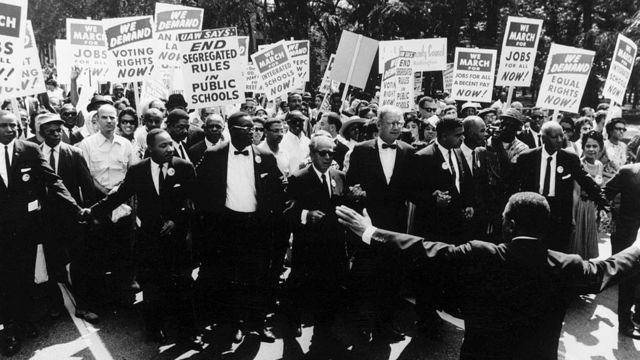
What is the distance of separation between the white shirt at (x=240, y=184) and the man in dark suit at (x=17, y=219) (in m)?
1.50

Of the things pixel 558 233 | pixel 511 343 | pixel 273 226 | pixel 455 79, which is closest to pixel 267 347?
pixel 273 226

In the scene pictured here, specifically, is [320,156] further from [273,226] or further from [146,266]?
[146,266]

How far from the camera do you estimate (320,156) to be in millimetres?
5355

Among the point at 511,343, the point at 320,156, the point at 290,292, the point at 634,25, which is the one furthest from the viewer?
the point at 634,25

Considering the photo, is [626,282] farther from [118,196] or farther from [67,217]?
[67,217]

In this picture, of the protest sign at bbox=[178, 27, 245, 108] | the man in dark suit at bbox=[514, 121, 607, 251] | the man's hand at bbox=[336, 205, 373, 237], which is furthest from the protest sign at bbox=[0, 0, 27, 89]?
the man in dark suit at bbox=[514, 121, 607, 251]

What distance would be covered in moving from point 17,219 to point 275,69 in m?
6.00

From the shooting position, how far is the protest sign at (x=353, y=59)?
10.8m

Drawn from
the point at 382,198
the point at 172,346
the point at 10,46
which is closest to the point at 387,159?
the point at 382,198

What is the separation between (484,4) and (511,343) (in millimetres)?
27759

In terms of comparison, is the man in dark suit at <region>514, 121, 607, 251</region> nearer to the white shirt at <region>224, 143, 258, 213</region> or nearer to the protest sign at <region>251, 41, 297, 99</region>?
the white shirt at <region>224, 143, 258, 213</region>

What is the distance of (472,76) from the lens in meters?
11.2

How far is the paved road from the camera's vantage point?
5.32 meters

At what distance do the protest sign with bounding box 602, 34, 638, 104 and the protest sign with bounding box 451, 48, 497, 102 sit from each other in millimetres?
2638
